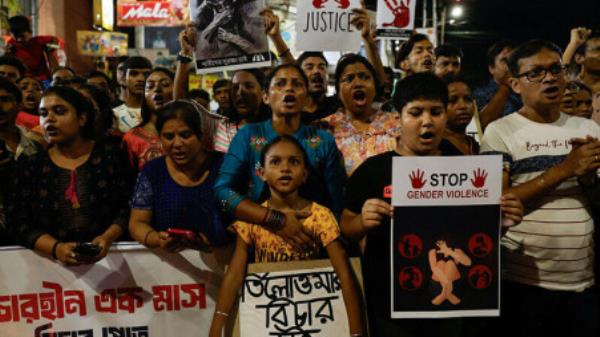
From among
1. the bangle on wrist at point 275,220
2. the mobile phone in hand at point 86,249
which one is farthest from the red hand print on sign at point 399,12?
the mobile phone in hand at point 86,249

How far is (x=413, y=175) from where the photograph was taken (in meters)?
2.97

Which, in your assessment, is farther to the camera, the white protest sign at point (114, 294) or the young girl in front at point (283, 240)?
the white protest sign at point (114, 294)

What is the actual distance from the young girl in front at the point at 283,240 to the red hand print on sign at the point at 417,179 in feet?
1.84

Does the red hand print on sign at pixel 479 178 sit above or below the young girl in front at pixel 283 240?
above

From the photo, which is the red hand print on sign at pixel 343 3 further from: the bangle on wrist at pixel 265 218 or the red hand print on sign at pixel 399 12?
the bangle on wrist at pixel 265 218

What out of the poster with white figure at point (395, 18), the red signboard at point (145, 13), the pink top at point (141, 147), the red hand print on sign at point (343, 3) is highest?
the red signboard at point (145, 13)

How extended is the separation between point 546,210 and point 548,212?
0.05 feet

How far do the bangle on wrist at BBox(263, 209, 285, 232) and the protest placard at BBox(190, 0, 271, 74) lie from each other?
1806 millimetres

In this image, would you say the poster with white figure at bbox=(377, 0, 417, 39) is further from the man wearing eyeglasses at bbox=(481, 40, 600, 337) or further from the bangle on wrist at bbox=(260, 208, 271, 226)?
the bangle on wrist at bbox=(260, 208, 271, 226)

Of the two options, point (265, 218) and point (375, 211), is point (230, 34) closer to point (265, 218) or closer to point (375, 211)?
point (265, 218)

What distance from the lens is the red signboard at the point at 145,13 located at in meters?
21.4

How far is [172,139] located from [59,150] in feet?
2.32

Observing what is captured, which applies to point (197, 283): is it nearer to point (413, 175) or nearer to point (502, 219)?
point (413, 175)

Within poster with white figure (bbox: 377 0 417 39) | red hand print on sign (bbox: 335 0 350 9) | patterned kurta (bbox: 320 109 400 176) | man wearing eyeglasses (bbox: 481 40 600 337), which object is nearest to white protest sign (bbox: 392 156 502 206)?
man wearing eyeglasses (bbox: 481 40 600 337)
